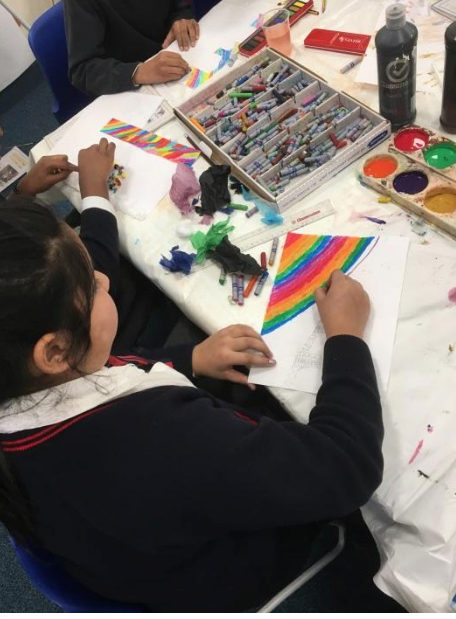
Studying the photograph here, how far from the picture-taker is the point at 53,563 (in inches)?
28.1

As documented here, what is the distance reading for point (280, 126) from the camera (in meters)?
1.06

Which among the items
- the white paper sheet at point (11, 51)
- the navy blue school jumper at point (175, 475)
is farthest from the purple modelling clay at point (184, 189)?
the white paper sheet at point (11, 51)

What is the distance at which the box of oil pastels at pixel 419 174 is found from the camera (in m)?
0.86

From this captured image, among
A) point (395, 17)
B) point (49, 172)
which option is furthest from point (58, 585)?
point (395, 17)

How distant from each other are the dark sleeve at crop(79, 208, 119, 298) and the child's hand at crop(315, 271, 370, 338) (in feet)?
1.44

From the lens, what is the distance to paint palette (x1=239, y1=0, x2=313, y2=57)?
127 cm

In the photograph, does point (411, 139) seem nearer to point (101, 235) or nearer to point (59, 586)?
point (101, 235)

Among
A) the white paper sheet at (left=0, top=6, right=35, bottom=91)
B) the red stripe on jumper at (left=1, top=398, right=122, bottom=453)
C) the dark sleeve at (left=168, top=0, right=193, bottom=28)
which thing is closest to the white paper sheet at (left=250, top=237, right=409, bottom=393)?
the red stripe on jumper at (left=1, top=398, right=122, bottom=453)

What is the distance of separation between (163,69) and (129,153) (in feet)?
0.86

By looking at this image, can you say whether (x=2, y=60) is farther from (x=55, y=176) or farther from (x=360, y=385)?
(x=360, y=385)

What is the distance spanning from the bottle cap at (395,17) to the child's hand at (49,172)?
697 millimetres

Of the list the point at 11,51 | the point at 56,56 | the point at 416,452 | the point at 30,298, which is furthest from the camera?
the point at 11,51

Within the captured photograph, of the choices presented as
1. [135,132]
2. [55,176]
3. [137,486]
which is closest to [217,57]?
[135,132]

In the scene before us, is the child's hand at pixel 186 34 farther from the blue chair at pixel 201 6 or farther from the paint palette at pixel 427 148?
the paint palette at pixel 427 148
